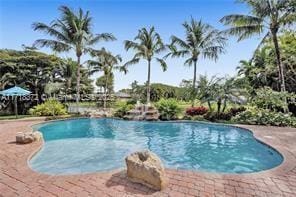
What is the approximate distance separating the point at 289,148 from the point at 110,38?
17.0 m

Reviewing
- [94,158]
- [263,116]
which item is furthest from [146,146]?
[263,116]

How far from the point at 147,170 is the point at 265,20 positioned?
13.7 meters

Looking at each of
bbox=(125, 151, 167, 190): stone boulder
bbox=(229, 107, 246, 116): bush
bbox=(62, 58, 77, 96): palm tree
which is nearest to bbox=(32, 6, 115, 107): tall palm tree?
bbox=(62, 58, 77, 96): palm tree

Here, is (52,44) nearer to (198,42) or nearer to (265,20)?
(198,42)

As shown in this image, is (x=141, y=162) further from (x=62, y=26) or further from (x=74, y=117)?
(x=62, y=26)

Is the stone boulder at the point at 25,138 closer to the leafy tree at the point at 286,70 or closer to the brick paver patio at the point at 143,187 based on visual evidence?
the brick paver patio at the point at 143,187

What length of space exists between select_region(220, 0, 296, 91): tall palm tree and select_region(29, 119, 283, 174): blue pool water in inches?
239

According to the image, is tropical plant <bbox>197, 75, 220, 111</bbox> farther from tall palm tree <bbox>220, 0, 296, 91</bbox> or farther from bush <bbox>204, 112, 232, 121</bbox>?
tall palm tree <bbox>220, 0, 296, 91</bbox>

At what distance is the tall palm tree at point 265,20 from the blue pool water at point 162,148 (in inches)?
239

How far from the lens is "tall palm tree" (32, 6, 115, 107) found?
1998cm

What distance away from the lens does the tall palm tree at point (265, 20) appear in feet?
46.4

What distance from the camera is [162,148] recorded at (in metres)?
9.90

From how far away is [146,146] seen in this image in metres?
10.3

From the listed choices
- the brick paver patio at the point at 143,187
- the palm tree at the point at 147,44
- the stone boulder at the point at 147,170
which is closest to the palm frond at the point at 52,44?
the palm tree at the point at 147,44
